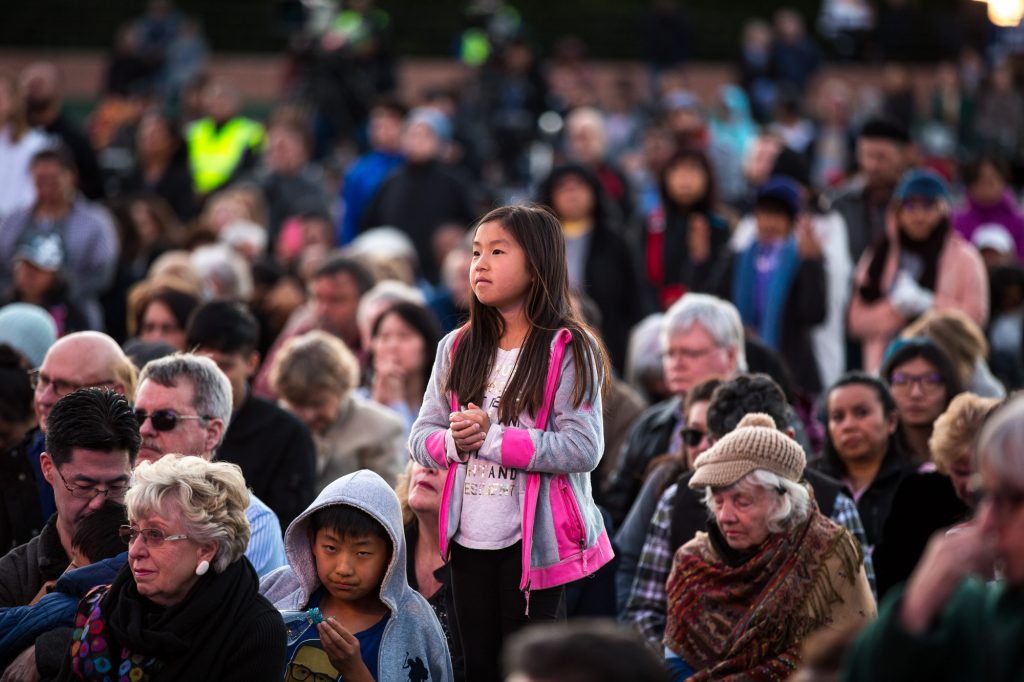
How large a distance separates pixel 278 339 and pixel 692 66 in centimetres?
1798

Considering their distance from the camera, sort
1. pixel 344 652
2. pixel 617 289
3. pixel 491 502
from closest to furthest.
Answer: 1. pixel 491 502
2. pixel 344 652
3. pixel 617 289

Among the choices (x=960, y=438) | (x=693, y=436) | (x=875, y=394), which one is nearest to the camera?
(x=960, y=438)

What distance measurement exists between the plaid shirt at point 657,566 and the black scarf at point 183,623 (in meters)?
1.54

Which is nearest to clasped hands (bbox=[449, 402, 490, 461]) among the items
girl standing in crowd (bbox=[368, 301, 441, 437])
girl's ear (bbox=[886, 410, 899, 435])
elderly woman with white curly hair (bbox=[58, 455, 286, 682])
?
elderly woman with white curly hair (bbox=[58, 455, 286, 682])

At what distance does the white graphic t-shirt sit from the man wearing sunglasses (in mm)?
1163

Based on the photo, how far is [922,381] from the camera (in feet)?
21.4

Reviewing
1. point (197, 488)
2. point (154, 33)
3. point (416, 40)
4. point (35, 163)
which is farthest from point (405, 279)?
point (416, 40)

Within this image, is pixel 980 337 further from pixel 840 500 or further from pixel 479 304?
pixel 479 304

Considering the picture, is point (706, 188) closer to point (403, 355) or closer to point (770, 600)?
point (403, 355)

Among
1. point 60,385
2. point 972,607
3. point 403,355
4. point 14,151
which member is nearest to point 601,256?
point 403,355

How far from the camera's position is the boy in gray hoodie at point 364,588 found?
4.71 meters

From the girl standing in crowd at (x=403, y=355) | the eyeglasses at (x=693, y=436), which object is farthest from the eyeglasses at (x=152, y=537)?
the girl standing in crowd at (x=403, y=355)

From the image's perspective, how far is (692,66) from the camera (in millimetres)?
25891

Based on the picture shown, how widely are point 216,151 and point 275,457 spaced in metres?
9.45
